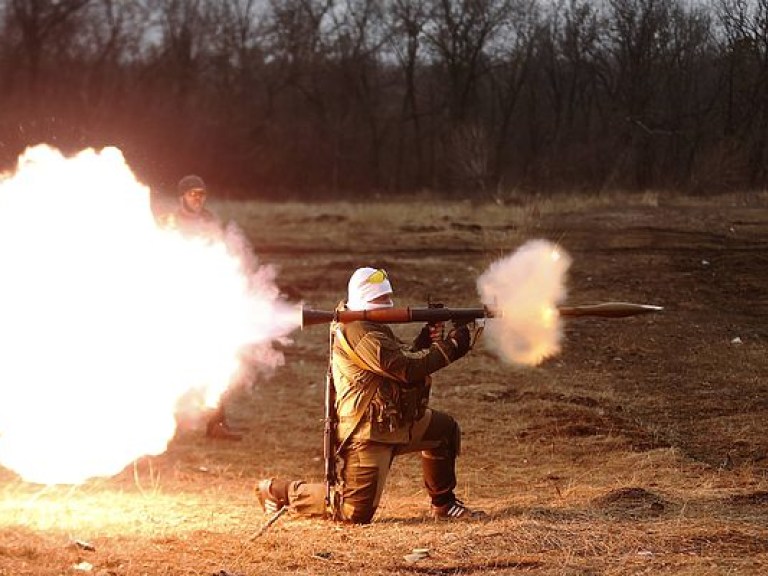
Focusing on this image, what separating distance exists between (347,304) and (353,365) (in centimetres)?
42

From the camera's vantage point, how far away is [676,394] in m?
11.4

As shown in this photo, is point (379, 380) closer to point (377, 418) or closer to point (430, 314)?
point (377, 418)

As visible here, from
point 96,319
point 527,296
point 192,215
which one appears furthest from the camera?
point 192,215

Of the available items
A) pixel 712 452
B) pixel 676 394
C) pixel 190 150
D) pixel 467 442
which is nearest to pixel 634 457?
pixel 712 452

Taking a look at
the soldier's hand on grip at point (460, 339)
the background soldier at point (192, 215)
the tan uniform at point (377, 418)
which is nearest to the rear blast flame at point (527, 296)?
the soldier's hand on grip at point (460, 339)

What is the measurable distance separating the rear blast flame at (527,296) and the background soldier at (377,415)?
0.80 m

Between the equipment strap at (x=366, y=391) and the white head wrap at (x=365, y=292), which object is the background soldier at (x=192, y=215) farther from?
the equipment strap at (x=366, y=391)

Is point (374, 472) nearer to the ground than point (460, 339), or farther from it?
nearer to the ground

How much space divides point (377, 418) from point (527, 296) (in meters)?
1.60

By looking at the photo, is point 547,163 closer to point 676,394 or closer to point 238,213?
point 238,213

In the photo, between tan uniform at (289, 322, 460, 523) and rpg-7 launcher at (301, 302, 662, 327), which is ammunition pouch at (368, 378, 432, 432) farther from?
rpg-7 launcher at (301, 302, 662, 327)

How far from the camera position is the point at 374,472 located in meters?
6.86

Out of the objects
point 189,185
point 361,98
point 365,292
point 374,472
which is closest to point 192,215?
point 189,185

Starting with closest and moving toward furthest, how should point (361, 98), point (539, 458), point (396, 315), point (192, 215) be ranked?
point (396, 315), point (539, 458), point (192, 215), point (361, 98)
